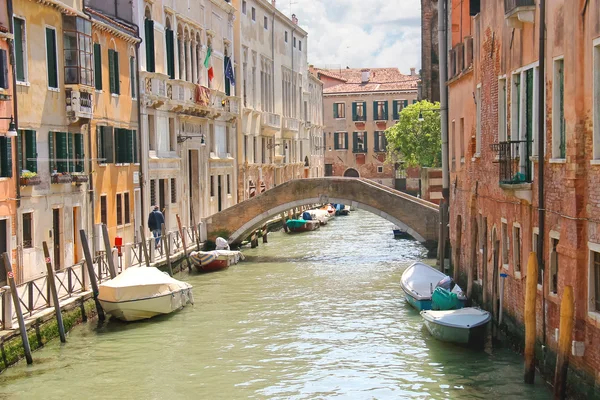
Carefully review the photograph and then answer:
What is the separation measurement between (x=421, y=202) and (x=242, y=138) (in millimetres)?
9770

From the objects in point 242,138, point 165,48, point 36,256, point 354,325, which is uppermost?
point 165,48

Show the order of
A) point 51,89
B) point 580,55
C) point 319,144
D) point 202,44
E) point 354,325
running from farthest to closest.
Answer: point 319,144
point 202,44
point 51,89
point 354,325
point 580,55

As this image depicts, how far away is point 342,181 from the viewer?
26.0 m

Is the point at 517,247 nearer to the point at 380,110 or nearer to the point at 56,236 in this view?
the point at 56,236

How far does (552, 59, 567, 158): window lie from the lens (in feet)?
34.3

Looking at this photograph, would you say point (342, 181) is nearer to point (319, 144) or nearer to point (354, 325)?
point (354, 325)

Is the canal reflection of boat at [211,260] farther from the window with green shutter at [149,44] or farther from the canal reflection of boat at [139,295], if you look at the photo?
the canal reflection of boat at [139,295]

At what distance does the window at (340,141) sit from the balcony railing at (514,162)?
45965 millimetres

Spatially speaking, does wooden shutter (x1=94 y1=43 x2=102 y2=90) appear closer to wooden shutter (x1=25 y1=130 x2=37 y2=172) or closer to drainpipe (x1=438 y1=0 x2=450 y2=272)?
wooden shutter (x1=25 y1=130 x2=37 y2=172)

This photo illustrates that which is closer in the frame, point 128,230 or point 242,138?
point 128,230

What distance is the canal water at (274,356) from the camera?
1179 cm

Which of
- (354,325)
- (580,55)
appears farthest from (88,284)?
(580,55)

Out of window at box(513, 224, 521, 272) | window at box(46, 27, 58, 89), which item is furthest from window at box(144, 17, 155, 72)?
window at box(513, 224, 521, 272)

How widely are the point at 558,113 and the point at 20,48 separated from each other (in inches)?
378
